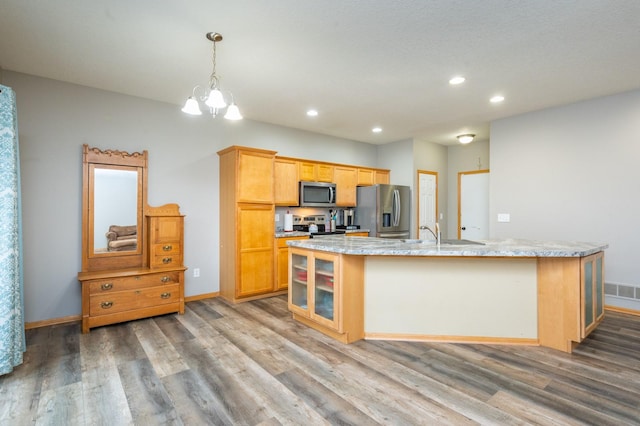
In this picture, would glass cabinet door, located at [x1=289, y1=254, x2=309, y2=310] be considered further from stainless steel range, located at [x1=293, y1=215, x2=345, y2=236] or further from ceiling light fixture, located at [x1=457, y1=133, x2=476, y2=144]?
ceiling light fixture, located at [x1=457, y1=133, x2=476, y2=144]

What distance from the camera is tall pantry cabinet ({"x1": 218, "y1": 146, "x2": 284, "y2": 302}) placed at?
171 inches

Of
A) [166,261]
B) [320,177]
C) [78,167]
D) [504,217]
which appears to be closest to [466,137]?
→ [504,217]

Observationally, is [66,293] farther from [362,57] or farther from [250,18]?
[362,57]

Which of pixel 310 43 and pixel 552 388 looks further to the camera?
pixel 310 43

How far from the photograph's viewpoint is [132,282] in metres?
3.58

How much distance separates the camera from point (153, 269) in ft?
12.4

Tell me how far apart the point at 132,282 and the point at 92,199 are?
1101 mm

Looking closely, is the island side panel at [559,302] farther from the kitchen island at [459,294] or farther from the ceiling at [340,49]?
the ceiling at [340,49]

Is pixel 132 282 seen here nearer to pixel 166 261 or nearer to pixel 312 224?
pixel 166 261

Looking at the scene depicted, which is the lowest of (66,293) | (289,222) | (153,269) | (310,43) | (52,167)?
(66,293)

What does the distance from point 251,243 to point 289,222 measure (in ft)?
3.08

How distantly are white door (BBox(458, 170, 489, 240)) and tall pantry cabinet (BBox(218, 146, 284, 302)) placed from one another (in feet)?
13.6

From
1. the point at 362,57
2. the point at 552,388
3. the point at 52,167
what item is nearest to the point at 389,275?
the point at 552,388

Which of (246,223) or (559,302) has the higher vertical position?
(246,223)
